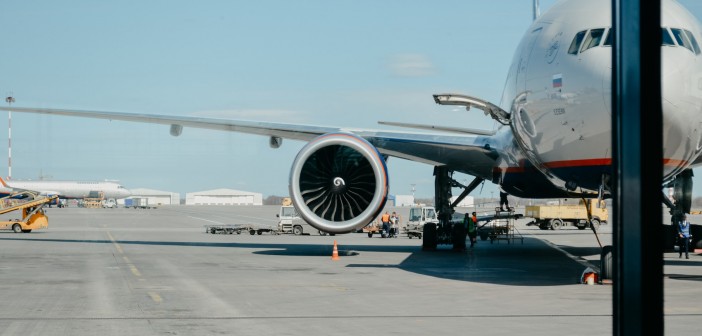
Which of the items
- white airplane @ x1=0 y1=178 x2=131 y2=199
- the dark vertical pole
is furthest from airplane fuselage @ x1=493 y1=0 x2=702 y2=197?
white airplane @ x1=0 y1=178 x2=131 y2=199

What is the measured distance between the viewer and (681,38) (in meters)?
12.0

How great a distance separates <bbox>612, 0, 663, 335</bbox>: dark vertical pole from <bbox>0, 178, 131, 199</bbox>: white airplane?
120 metres

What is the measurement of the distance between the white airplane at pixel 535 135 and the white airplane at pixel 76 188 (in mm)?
102944

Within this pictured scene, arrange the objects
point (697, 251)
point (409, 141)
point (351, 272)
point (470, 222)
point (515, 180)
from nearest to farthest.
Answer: point (351, 272)
point (515, 180)
point (409, 141)
point (697, 251)
point (470, 222)

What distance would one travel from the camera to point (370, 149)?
723 inches

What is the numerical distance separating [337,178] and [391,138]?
1955mm

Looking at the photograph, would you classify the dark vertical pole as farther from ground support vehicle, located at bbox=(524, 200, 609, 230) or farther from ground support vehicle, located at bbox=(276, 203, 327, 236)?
ground support vehicle, located at bbox=(524, 200, 609, 230)

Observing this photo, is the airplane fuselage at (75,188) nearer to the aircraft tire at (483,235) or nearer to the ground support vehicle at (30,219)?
the ground support vehicle at (30,219)

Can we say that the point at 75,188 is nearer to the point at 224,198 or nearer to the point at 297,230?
the point at 224,198

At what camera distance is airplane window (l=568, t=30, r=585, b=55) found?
12781mm

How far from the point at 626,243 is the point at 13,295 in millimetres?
11444

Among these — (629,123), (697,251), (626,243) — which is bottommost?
(697,251)

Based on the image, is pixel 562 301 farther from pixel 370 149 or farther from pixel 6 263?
pixel 6 263

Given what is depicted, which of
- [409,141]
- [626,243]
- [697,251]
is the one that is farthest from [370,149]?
[626,243]
